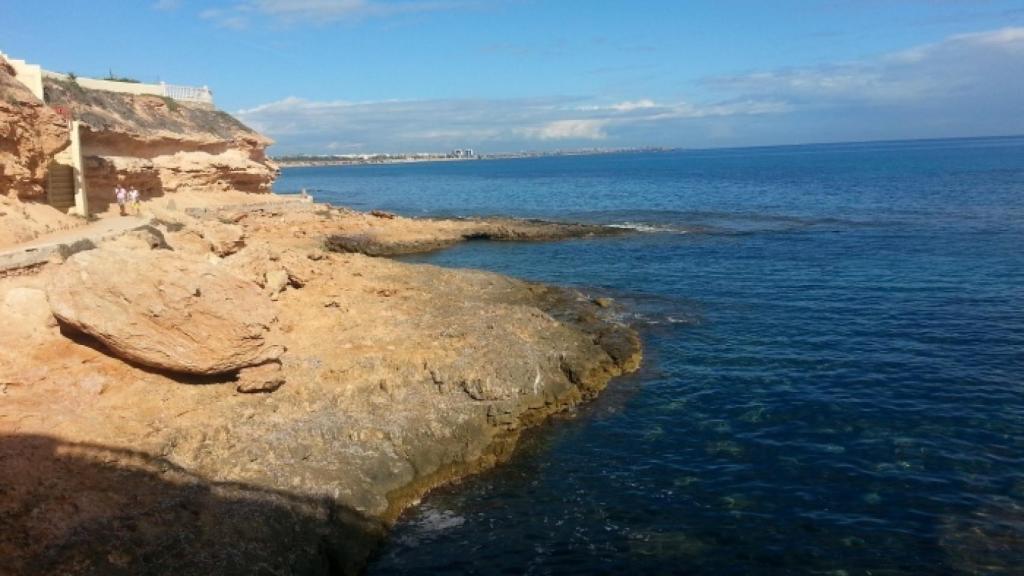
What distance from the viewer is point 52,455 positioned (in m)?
13.2

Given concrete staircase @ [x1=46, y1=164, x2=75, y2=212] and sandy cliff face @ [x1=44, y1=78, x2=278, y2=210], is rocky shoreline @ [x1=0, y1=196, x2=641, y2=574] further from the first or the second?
sandy cliff face @ [x1=44, y1=78, x2=278, y2=210]

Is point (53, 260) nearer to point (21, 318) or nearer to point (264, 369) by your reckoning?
point (21, 318)

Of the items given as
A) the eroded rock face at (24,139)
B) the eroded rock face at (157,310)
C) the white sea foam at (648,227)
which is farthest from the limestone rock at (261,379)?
the white sea foam at (648,227)

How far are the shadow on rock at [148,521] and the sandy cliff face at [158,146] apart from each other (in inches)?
978

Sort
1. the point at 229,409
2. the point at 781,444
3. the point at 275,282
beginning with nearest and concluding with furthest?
the point at 229,409 → the point at 781,444 → the point at 275,282

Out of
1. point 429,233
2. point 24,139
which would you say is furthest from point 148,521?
point 429,233

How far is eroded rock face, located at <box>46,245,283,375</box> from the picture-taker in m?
15.2

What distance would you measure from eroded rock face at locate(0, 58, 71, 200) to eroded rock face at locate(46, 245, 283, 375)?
29.9 ft

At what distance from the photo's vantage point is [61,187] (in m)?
28.0

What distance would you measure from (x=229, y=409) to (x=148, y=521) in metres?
4.00

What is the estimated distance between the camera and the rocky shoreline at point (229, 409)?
480 inches

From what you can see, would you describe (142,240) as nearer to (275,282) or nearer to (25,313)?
(275,282)

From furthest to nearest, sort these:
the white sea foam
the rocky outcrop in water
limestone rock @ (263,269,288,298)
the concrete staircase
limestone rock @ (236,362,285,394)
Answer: the white sea foam → the rocky outcrop in water → the concrete staircase → limestone rock @ (263,269,288,298) → limestone rock @ (236,362,285,394)

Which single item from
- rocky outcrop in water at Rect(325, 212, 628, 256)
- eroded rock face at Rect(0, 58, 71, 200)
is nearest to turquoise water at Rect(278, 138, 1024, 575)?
rocky outcrop in water at Rect(325, 212, 628, 256)
